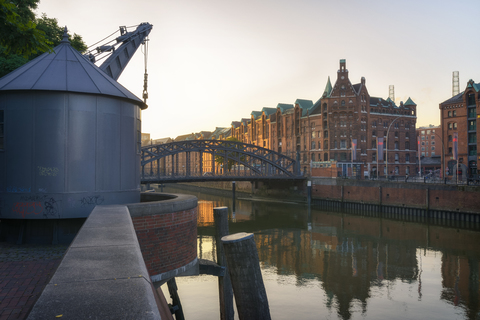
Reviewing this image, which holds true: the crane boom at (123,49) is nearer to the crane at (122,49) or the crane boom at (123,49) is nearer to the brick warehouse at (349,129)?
the crane at (122,49)

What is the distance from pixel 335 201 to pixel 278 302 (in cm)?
3204

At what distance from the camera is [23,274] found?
594 cm

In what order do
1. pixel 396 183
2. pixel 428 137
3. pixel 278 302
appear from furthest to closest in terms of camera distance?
pixel 428 137 < pixel 396 183 < pixel 278 302

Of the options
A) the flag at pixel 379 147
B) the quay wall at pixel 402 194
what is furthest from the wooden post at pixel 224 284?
the flag at pixel 379 147

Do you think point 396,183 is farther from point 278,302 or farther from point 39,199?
point 39,199

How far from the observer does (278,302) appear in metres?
14.1

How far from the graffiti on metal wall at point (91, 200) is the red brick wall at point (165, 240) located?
6.27ft

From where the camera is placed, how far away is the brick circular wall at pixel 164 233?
7.72m

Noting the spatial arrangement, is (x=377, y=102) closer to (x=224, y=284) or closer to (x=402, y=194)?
(x=402, y=194)

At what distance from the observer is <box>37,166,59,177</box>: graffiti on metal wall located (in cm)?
866

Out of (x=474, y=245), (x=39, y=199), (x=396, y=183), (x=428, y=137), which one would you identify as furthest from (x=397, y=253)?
(x=428, y=137)

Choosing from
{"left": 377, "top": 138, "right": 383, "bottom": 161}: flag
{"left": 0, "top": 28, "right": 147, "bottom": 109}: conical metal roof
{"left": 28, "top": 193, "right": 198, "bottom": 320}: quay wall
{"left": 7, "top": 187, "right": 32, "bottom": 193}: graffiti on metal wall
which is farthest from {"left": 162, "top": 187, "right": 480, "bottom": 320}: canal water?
{"left": 377, "top": 138, "right": 383, "bottom": 161}: flag

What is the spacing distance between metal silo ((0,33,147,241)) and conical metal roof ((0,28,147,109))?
0.02m

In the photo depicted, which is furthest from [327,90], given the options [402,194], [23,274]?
[23,274]
